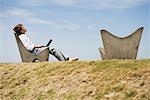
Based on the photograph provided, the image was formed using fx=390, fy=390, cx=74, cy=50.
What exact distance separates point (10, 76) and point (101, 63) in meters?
2.80

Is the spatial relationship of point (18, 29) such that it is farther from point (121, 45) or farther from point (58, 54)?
point (121, 45)

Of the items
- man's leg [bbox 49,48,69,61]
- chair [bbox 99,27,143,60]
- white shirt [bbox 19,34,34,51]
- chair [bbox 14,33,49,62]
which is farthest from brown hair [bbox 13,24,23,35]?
chair [bbox 99,27,143,60]

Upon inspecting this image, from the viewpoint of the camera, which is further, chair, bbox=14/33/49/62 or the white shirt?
the white shirt

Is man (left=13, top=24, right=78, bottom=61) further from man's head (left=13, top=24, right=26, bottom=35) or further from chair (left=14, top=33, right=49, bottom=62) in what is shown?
chair (left=14, top=33, right=49, bottom=62)

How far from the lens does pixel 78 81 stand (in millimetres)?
9188

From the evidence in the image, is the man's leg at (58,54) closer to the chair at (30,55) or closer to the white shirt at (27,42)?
the chair at (30,55)

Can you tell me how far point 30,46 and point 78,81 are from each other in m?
3.38

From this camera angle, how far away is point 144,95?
7660 mm

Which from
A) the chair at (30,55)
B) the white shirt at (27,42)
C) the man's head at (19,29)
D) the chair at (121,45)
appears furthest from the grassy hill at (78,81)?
the man's head at (19,29)

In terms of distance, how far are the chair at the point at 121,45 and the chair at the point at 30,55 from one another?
1.95m

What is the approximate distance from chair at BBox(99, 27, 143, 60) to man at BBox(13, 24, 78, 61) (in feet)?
4.01

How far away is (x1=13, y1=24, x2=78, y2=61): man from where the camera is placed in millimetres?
11852

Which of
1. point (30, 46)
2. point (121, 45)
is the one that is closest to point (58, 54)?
point (30, 46)

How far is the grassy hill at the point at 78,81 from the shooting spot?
8148mm
